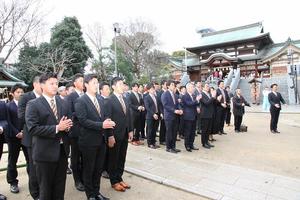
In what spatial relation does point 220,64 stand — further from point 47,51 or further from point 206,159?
point 206,159

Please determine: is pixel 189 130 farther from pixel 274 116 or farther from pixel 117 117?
pixel 274 116

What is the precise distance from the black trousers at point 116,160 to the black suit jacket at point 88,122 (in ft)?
1.91

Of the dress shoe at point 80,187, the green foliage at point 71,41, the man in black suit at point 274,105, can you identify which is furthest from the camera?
the green foliage at point 71,41

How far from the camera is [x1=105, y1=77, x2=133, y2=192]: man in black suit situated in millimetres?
4352

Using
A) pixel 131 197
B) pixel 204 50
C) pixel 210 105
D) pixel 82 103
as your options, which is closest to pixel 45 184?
pixel 82 103

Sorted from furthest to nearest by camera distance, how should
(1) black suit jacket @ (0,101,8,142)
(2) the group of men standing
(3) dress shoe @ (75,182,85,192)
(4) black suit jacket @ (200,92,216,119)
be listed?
1. (4) black suit jacket @ (200,92,216,119)
2. (3) dress shoe @ (75,182,85,192)
3. (1) black suit jacket @ (0,101,8,142)
4. (2) the group of men standing

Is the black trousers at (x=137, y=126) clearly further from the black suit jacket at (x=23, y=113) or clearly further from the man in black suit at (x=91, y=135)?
the black suit jacket at (x=23, y=113)

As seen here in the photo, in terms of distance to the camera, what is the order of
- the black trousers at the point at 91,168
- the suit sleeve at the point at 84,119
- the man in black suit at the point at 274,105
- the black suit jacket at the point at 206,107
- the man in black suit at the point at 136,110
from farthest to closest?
the man in black suit at the point at 274,105 → the man in black suit at the point at 136,110 → the black suit jacket at the point at 206,107 → the black trousers at the point at 91,168 → the suit sleeve at the point at 84,119

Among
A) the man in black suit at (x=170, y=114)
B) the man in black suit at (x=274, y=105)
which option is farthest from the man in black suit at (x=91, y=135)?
the man in black suit at (x=274, y=105)

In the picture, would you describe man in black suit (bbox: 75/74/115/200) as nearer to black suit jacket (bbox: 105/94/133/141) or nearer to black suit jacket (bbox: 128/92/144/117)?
black suit jacket (bbox: 105/94/133/141)

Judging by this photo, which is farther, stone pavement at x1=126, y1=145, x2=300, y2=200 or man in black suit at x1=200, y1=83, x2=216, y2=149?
man in black suit at x1=200, y1=83, x2=216, y2=149

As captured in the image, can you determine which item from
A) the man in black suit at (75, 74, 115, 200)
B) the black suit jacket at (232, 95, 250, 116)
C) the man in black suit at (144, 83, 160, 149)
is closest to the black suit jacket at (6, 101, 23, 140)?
the man in black suit at (75, 74, 115, 200)

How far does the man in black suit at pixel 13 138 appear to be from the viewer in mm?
4270

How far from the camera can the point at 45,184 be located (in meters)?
3.12
